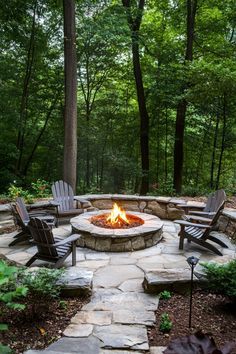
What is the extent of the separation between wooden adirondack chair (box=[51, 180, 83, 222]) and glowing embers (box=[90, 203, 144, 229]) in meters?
0.61

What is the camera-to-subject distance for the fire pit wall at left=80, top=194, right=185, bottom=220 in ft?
20.8

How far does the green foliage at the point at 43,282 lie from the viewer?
2656mm

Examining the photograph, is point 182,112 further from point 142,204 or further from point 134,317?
point 134,317

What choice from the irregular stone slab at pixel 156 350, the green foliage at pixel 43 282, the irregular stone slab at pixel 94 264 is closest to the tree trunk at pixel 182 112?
the irregular stone slab at pixel 94 264

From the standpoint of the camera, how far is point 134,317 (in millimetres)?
2748

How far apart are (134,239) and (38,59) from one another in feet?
25.0

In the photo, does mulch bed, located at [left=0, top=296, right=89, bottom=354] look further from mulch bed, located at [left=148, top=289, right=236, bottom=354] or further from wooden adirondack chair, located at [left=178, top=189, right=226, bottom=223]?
wooden adirondack chair, located at [left=178, top=189, right=226, bottom=223]

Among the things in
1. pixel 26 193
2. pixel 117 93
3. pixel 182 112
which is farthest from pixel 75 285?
pixel 117 93

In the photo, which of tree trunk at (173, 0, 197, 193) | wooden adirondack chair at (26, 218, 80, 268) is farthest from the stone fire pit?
tree trunk at (173, 0, 197, 193)

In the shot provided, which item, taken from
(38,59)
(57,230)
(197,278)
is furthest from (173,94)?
(197,278)

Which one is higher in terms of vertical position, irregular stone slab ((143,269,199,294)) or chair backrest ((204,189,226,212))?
chair backrest ((204,189,226,212))

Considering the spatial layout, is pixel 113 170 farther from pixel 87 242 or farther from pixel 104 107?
pixel 87 242

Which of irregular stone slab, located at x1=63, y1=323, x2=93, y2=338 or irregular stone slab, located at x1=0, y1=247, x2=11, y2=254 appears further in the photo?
irregular stone slab, located at x1=0, y1=247, x2=11, y2=254

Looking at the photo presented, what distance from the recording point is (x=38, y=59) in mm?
10180
